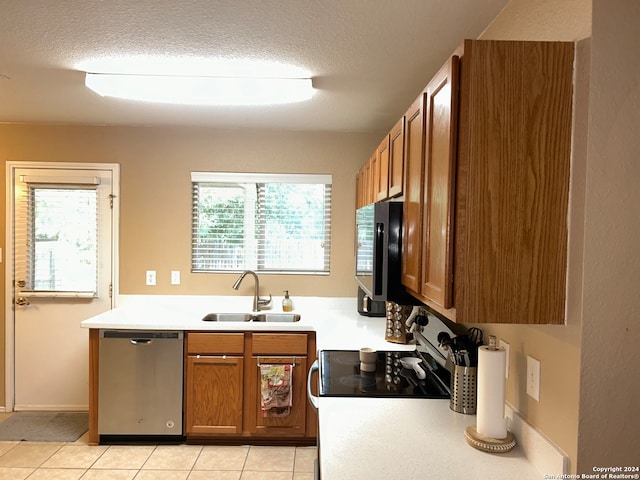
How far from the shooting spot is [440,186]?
1.23 m

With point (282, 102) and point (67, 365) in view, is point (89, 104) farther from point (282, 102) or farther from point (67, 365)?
point (67, 365)

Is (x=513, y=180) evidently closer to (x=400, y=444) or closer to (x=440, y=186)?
(x=440, y=186)

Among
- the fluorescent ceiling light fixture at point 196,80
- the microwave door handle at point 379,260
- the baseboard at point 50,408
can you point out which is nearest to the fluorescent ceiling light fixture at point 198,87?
the fluorescent ceiling light fixture at point 196,80

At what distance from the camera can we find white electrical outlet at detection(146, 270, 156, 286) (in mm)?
3492

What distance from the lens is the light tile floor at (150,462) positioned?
257cm

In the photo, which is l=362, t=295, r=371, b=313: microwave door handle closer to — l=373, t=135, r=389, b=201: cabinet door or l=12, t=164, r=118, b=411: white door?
l=373, t=135, r=389, b=201: cabinet door

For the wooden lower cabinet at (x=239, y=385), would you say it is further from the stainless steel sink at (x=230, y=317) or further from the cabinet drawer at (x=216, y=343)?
the stainless steel sink at (x=230, y=317)

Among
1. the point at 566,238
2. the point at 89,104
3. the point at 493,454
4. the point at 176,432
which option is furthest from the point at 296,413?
the point at 89,104

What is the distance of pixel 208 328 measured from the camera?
2881 millimetres

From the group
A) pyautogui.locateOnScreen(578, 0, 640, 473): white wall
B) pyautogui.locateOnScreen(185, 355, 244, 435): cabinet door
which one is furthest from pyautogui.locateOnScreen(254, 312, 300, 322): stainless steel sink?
pyautogui.locateOnScreen(578, 0, 640, 473): white wall

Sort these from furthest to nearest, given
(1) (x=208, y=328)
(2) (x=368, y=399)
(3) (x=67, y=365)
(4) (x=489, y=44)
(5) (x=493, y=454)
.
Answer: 1. (3) (x=67, y=365)
2. (1) (x=208, y=328)
3. (2) (x=368, y=399)
4. (5) (x=493, y=454)
5. (4) (x=489, y=44)

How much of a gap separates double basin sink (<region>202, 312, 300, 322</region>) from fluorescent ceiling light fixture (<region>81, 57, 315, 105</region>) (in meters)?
1.63

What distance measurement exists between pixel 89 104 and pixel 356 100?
180 cm

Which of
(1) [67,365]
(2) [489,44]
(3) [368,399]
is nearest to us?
(2) [489,44]
